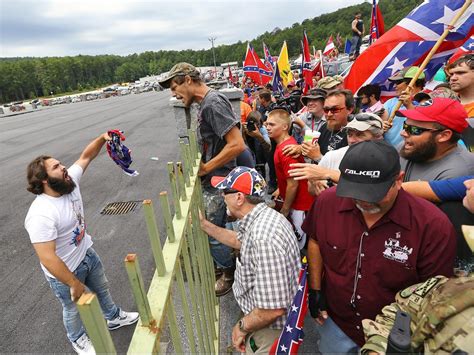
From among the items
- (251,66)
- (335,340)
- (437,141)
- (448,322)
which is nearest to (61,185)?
(335,340)

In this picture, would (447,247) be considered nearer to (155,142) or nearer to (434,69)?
(434,69)

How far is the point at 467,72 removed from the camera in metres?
2.92

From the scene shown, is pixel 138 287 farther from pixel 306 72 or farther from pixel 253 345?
pixel 306 72

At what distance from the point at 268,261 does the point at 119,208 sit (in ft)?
15.9

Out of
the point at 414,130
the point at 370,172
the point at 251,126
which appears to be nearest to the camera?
the point at 370,172

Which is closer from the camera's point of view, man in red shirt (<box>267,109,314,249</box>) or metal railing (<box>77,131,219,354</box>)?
metal railing (<box>77,131,219,354</box>)

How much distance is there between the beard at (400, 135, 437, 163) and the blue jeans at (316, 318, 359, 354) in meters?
1.23

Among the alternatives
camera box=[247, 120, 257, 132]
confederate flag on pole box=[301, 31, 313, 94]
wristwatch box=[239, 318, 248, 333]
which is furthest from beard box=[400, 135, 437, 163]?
confederate flag on pole box=[301, 31, 313, 94]

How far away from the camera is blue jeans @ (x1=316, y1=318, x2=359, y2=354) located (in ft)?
6.53

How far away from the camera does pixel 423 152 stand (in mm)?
1983

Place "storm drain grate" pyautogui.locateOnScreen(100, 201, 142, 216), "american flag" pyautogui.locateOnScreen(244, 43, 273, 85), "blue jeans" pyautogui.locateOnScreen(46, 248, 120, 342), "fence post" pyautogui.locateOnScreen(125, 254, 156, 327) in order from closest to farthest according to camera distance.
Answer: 1. "fence post" pyautogui.locateOnScreen(125, 254, 156, 327)
2. "blue jeans" pyautogui.locateOnScreen(46, 248, 120, 342)
3. "storm drain grate" pyautogui.locateOnScreen(100, 201, 142, 216)
4. "american flag" pyautogui.locateOnScreen(244, 43, 273, 85)

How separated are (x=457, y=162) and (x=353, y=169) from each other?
855mm

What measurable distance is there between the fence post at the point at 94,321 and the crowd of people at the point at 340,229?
965mm

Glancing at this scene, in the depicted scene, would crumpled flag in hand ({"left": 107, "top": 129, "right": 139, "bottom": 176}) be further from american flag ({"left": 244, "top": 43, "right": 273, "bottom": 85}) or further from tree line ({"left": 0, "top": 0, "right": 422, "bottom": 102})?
tree line ({"left": 0, "top": 0, "right": 422, "bottom": 102})
